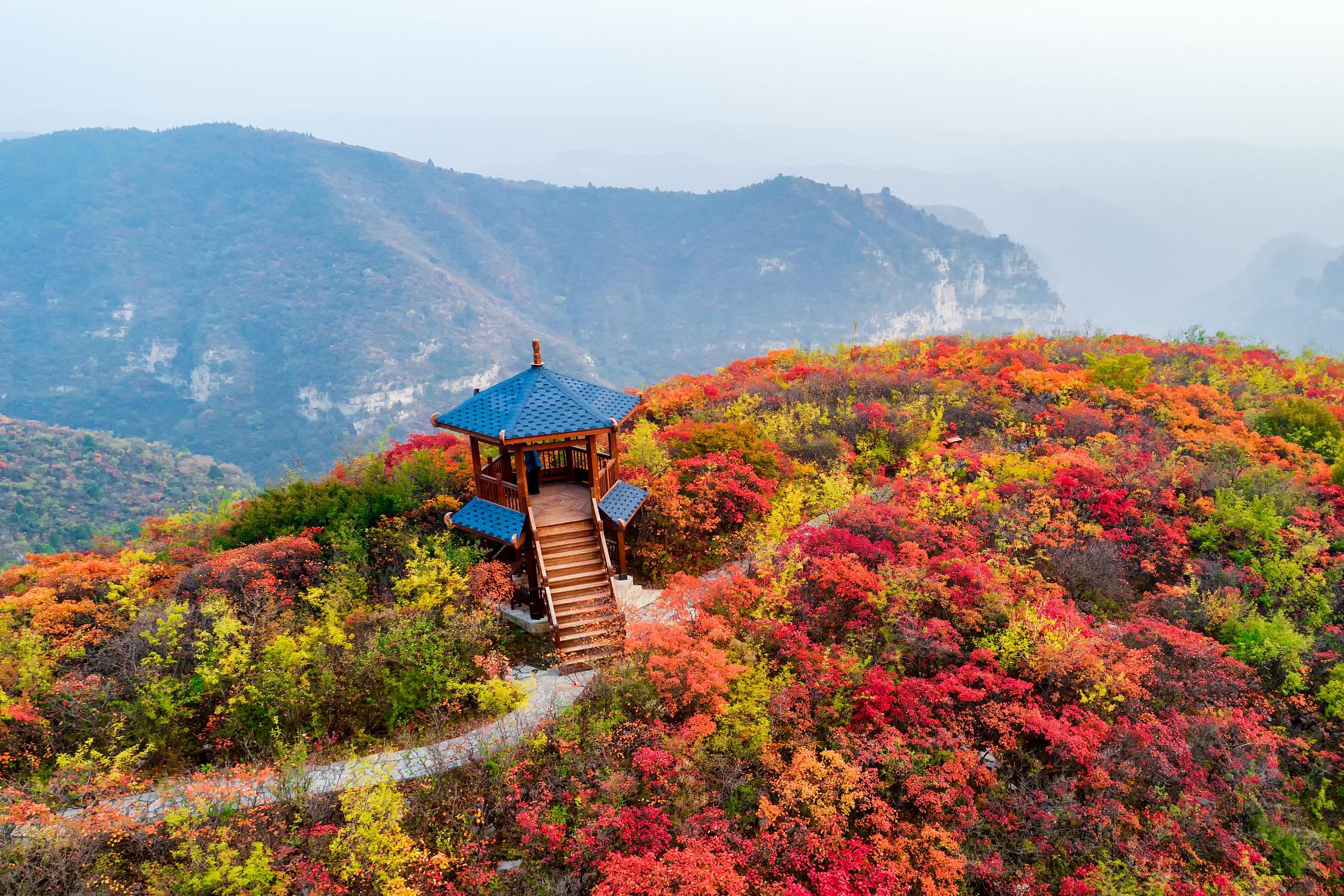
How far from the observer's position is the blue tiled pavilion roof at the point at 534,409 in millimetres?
11477

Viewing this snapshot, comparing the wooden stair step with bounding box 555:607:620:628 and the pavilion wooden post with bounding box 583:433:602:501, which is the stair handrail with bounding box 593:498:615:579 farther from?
the wooden stair step with bounding box 555:607:620:628

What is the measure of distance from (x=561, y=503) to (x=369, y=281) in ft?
395

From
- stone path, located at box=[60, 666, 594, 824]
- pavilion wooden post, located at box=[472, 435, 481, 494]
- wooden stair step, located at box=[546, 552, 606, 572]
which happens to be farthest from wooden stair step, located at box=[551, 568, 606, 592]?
pavilion wooden post, located at box=[472, 435, 481, 494]

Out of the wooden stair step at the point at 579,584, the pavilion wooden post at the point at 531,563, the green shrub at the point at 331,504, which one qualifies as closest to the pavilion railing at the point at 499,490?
the pavilion wooden post at the point at 531,563

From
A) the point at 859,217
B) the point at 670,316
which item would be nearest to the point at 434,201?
the point at 670,316

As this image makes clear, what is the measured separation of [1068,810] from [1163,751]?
1.99m

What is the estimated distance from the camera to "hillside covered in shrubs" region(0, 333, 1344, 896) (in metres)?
7.58

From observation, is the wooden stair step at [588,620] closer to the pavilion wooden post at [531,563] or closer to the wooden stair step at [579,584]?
the wooden stair step at [579,584]

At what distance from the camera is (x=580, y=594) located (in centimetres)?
1195

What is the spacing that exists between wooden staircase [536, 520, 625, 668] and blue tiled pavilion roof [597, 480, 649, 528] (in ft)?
1.51

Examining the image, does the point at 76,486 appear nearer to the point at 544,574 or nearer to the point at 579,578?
the point at 544,574

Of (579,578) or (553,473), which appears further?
(553,473)

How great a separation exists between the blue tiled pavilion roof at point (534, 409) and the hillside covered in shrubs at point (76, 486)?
40.1 metres

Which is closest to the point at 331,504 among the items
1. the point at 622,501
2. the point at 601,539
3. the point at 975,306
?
the point at 601,539
